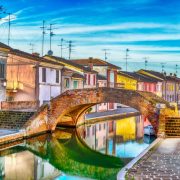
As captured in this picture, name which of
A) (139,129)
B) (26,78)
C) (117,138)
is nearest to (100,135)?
(117,138)

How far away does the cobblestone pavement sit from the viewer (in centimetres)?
1404

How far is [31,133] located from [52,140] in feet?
6.06

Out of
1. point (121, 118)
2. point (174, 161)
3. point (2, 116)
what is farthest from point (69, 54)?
point (174, 161)

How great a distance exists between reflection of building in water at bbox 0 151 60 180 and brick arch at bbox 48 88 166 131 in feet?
29.1

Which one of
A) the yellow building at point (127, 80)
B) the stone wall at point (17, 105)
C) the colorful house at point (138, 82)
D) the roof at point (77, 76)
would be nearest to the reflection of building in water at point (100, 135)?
the stone wall at point (17, 105)

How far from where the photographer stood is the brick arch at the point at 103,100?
29.1 m

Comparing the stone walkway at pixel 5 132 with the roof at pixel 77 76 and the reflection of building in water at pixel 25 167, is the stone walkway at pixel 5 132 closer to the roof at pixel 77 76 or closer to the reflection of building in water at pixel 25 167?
the reflection of building in water at pixel 25 167

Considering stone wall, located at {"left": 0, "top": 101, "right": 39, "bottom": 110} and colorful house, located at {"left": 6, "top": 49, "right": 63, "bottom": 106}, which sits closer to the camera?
stone wall, located at {"left": 0, "top": 101, "right": 39, "bottom": 110}

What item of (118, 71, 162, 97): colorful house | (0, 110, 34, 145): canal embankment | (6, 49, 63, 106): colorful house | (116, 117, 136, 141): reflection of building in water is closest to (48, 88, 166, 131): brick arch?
(0, 110, 34, 145): canal embankment

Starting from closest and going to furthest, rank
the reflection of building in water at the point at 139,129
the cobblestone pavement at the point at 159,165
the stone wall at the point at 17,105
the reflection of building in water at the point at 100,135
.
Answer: the cobblestone pavement at the point at 159,165 < the reflection of building in water at the point at 100,135 < the stone wall at the point at 17,105 < the reflection of building in water at the point at 139,129

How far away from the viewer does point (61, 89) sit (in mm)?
45281

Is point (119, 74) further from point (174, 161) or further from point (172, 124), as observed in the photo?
point (174, 161)

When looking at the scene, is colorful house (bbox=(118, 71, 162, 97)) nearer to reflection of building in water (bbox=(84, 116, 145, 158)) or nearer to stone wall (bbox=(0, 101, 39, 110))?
reflection of building in water (bbox=(84, 116, 145, 158))

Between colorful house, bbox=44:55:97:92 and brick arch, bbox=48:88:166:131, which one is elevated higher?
colorful house, bbox=44:55:97:92
